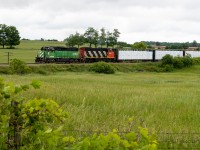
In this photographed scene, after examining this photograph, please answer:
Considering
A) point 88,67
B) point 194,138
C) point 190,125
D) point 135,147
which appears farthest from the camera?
point 88,67

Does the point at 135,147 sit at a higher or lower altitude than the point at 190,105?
higher

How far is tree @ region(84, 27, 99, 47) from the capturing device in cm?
9888

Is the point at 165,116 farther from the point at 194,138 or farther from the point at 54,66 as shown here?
the point at 54,66

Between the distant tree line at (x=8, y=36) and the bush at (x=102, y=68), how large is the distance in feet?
191

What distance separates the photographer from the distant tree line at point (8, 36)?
103 meters

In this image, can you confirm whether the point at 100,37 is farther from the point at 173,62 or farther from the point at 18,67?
the point at 18,67

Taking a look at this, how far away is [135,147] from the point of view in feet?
9.03

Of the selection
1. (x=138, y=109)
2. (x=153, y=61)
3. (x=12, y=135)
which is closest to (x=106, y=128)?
(x=138, y=109)

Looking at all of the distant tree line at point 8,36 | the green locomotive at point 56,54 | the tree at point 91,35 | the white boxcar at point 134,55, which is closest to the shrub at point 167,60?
the white boxcar at point 134,55

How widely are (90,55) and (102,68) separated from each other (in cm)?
752

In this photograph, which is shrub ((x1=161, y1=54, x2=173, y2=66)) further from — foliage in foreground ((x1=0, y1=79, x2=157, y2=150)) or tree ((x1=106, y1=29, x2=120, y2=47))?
foliage in foreground ((x1=0, y1=79, x2=157, y2=150))

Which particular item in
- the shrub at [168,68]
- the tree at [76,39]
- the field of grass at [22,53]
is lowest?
the shrub at [168,68]

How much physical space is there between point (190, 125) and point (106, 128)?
316 cm

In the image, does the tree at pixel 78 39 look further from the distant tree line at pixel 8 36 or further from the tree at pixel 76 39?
the distant tree line at pixel 8 36
